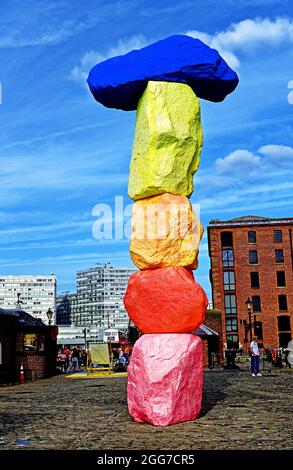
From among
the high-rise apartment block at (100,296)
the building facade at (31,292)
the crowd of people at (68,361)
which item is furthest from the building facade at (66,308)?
the crowd of people at (68,361)

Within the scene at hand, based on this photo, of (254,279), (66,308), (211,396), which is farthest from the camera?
(66,308)

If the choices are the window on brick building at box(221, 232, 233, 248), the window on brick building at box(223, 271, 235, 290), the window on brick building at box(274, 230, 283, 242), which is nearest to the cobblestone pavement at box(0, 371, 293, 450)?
the window on brick building at box(223, 271, 235, 290)

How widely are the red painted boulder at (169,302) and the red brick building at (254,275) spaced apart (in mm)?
51592

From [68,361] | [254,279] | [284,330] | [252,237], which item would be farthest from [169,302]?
[252,237]

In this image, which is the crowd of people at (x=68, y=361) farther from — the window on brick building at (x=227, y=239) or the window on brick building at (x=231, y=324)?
the window on brick building at (x=227, y=239)

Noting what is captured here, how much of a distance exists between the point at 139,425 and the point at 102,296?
165282mm

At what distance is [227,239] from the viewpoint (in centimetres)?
6278

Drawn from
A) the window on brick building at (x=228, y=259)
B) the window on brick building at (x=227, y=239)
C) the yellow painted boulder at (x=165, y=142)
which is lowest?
the yellow painted boulder at (x=165, y=142)

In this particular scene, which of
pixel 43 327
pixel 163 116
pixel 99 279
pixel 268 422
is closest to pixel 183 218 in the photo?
pixel 163 116

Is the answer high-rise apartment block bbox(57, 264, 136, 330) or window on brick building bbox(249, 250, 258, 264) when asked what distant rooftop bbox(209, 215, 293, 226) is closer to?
window on brick building bbox(249, 250, 258, 264)

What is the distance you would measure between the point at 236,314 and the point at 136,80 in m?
52.7

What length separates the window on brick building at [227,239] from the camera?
62.6 m

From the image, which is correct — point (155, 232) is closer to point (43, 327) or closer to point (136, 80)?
point (136, 80)

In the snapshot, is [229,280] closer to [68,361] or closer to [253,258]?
[253,258]
